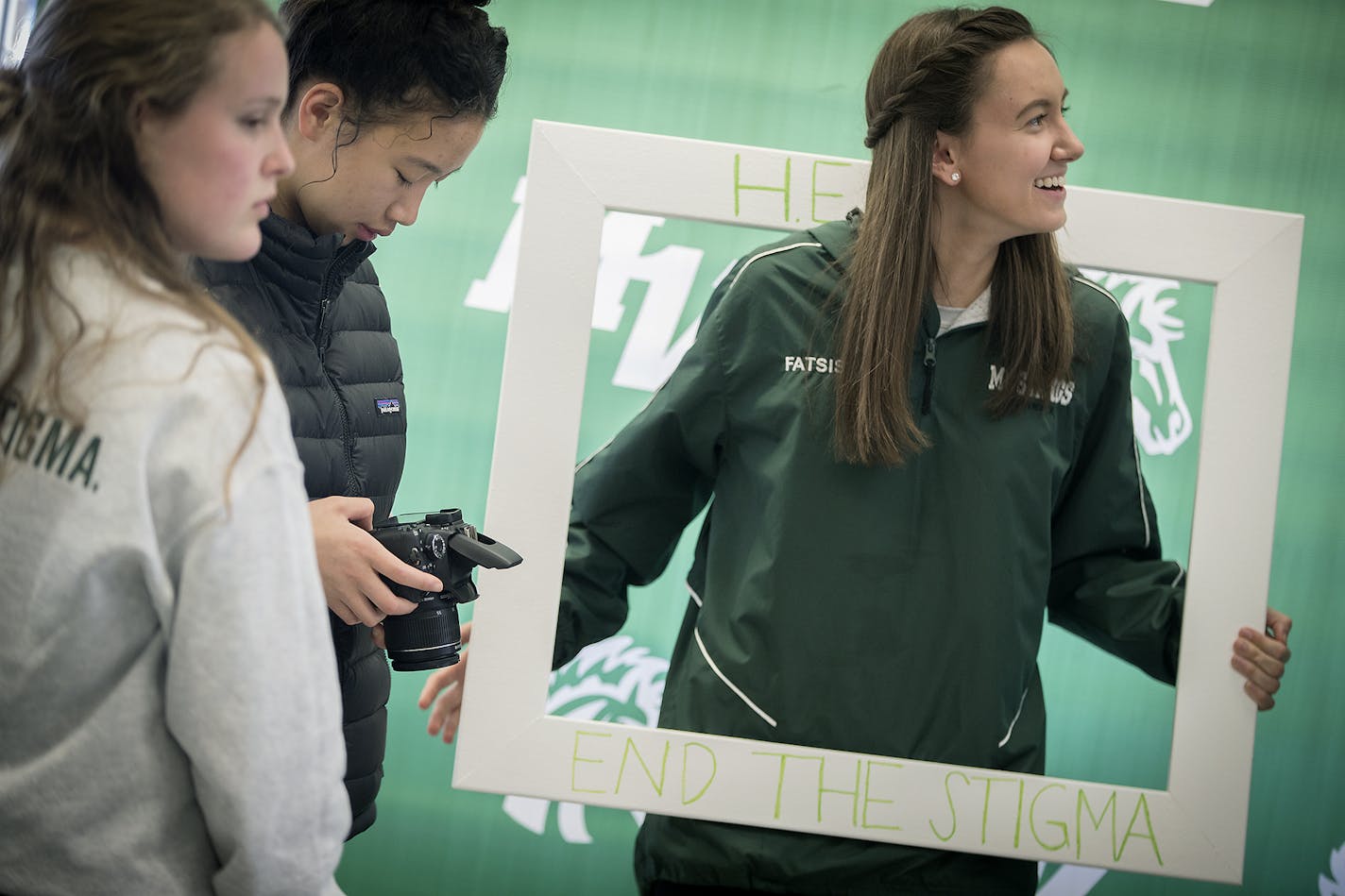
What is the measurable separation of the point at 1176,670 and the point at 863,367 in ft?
1.70

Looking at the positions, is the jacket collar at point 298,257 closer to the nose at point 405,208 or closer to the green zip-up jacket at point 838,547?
the nose at point 405,208

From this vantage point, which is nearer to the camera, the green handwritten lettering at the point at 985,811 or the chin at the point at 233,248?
the chin at the point at 233,248

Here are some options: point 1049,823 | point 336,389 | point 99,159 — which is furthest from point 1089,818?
point 99,159

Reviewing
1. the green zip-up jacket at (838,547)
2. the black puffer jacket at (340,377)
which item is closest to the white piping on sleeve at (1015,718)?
the green zip-up jacket at (838,547)

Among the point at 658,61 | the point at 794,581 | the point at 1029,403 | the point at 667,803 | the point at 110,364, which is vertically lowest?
the point at 667,803

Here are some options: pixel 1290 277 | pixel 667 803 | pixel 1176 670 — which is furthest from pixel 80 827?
pixel 1290 277

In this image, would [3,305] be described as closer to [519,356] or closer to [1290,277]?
[519,356]

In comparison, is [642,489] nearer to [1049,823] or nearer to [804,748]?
[804,748]

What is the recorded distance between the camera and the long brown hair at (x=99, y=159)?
2.52ft

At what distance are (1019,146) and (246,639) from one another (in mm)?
985

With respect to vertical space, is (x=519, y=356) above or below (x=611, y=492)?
above

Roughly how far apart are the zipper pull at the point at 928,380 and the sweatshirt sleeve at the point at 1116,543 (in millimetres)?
208

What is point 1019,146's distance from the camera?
1370mm

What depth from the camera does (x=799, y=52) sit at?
235cm
